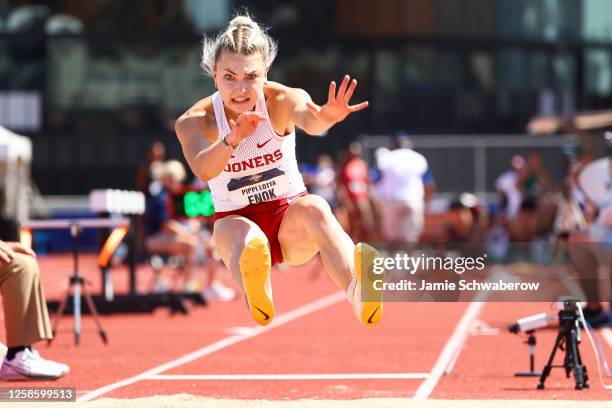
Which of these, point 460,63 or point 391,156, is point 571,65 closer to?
point 460,63

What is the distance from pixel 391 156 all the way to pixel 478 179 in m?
5.97

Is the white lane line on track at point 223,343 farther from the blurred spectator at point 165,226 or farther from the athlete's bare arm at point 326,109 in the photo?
the athlete's bare arm at point 326,109

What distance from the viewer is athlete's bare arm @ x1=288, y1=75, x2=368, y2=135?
6137mm

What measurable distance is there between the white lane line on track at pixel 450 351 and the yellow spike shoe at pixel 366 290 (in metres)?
1.19

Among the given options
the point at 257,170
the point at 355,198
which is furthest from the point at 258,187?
the point at 355,198

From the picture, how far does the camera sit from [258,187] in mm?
6656

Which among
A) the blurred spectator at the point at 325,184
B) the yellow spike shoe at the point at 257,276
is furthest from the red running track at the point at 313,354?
the blurred spectator at the point at 325,184

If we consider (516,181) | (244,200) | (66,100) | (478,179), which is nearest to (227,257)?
(244,200)

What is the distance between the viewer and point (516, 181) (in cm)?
2103

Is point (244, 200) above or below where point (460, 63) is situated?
below

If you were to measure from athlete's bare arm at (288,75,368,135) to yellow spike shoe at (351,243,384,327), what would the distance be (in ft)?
1.99

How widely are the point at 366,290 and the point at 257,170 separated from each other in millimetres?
866

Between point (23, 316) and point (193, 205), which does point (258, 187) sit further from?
point (193, 205)

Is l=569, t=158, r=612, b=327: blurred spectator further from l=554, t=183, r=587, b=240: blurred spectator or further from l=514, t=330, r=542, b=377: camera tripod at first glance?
l=554, t=183, r=587, b=240: blurred spectator
